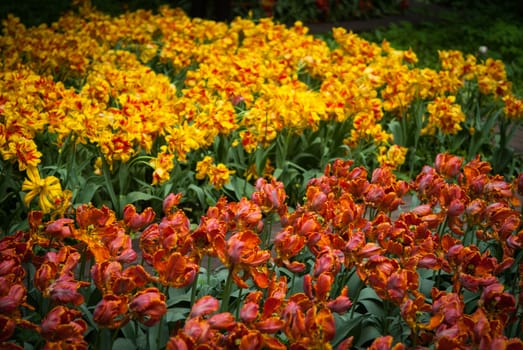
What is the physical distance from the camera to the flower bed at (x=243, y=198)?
1.91 metres

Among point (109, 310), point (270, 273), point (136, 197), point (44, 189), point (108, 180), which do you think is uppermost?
point (109, 310)

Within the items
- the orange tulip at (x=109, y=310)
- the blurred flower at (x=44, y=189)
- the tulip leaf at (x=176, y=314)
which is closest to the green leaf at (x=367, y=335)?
the tulip leaf at (x=176, y=314)

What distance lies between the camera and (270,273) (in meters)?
2.56

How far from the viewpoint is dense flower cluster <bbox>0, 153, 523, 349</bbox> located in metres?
1.77

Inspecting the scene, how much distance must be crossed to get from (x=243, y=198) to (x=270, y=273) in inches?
12.7

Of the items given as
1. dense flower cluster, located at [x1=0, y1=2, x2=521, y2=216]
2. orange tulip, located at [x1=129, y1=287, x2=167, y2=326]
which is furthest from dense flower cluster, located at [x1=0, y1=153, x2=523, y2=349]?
dense flower cluster, located at [x1=0, y1=2, x2=521, y2=216]

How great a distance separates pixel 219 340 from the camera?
5.87 feet

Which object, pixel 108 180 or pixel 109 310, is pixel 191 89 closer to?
pixel 108 180

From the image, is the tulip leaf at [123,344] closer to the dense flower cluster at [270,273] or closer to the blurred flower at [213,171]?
the dense flower cluster at [270,273]

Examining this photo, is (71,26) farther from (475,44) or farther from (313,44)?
(475,44)

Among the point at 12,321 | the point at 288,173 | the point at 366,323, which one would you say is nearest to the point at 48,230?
the point at 12,321

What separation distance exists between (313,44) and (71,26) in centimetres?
213

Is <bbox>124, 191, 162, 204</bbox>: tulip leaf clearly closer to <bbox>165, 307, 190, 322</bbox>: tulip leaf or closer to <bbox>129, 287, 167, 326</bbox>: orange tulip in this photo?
<bbox>165, 307, 190, 322</bbox>: tulip leaf

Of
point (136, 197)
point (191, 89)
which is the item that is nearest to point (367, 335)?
point (136, 197)
